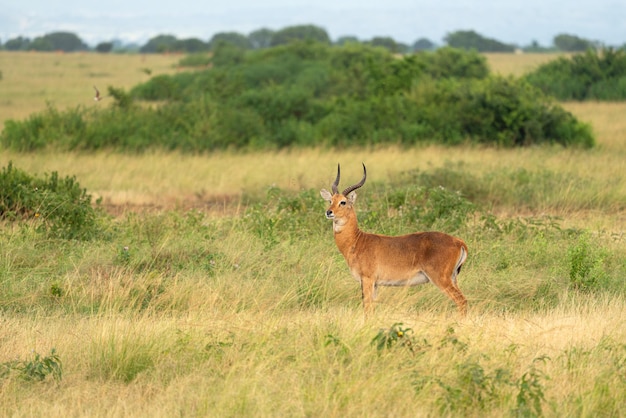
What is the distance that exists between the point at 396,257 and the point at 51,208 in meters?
4.28

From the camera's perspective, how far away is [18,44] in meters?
89.3

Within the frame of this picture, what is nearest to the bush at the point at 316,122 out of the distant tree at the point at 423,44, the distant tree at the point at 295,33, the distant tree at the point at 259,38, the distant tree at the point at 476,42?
the distant tree at the point at 295,33

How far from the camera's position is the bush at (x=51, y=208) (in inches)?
369

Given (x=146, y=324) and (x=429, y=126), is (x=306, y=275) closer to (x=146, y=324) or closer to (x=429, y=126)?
(x=146, y=324)

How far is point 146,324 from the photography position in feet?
20.6

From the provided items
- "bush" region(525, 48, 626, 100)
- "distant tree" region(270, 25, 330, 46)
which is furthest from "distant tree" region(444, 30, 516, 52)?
"bush" region(525, 48, 626, 100)

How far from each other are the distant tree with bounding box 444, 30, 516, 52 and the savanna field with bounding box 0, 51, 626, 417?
2980 inches

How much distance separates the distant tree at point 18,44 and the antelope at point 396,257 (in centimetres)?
8743

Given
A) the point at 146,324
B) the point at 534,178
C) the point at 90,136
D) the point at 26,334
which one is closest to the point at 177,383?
the point at 146,324

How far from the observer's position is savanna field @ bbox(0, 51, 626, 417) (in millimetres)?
5016

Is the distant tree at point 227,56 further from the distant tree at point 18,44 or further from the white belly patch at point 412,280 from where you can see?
the distant tree at point 18,44

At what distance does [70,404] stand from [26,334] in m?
1.29

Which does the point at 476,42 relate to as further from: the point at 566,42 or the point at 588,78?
the point at 588,78

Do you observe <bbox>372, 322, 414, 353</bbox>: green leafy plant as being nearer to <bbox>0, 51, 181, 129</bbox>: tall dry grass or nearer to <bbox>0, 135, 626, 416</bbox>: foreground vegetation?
<bbox>0, 135, 626, 416</bbox>: foreground vegetation
